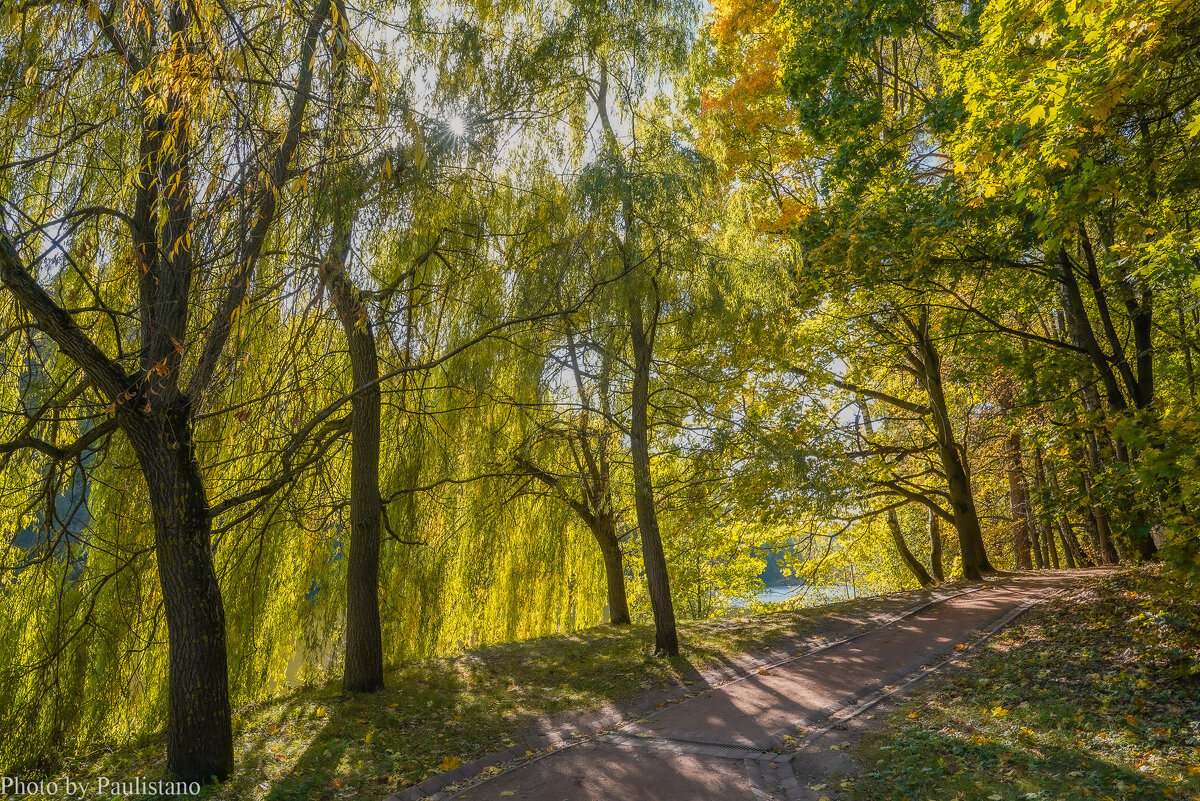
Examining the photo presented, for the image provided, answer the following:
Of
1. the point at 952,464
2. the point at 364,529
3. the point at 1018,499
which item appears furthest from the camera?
the point at 1018,499

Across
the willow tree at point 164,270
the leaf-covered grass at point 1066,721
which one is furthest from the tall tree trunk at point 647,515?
the willow tree at point 164,270

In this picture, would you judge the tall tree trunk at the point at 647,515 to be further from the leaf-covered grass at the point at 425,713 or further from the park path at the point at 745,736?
the park path at the point at 745,736

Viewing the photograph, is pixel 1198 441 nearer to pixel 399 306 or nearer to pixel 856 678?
pixel 856 678

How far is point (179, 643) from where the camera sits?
573 cm

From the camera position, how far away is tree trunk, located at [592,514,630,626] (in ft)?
41.9

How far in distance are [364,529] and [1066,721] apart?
22.1ft

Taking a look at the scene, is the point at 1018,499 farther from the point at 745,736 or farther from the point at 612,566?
the point at 745,736

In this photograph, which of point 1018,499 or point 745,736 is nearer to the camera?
point 745,736

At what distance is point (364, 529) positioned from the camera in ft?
27.4

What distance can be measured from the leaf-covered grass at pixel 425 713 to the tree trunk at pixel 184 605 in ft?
1.02

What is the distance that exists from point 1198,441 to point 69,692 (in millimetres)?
9693

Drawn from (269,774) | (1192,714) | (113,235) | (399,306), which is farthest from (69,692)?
(1192,714)

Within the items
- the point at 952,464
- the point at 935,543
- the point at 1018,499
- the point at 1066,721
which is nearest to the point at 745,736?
the point at 1066,721

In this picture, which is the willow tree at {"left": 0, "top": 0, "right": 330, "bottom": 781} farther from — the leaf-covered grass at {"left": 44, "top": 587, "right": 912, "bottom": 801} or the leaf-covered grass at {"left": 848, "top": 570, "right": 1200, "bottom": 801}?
the leaf-covered grass at {"left": 848, "top": 570, "right": 1200, "bottom": 801}
